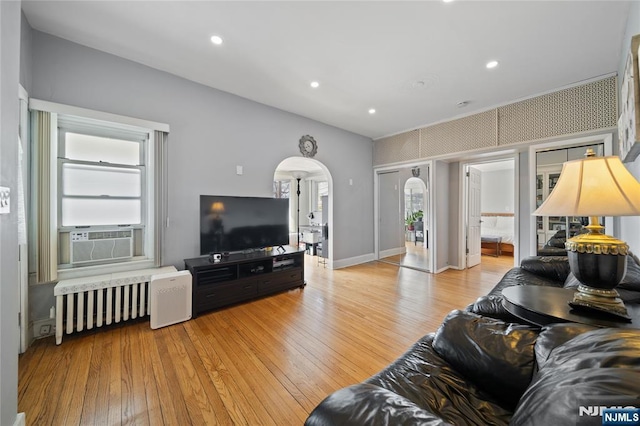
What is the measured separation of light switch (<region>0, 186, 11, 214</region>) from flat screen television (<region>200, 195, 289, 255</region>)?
73.2 inches

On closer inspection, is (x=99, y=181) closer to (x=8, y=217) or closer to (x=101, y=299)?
(x=101, y=299)

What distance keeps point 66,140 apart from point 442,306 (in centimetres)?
466

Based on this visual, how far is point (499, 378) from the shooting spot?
1033mm

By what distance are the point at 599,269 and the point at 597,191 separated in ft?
1.19

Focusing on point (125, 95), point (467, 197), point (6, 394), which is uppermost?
point (125, 95)

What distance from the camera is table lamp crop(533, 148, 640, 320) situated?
3.55ft

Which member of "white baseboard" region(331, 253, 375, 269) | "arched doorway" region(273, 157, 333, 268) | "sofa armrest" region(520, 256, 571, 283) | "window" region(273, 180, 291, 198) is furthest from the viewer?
"window" region(273, 180, 291, 198)

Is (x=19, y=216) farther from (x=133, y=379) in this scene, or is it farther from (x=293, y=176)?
(x=293, y=176)

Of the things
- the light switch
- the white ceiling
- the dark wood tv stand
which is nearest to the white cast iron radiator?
the dark wood tv stand

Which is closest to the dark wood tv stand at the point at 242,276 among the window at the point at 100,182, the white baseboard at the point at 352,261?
the window at the point at 100,182

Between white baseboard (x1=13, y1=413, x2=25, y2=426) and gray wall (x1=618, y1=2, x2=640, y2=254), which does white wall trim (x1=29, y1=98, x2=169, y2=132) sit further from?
gray wall (x1=618, y1=2, x2=640, y2=254)

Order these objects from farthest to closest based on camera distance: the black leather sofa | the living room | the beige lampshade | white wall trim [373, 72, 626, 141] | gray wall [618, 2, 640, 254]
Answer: white wall trim [373, 72, 626, 141]
gray wall [618, 2, 640, 254]
the living room
the beige lampshade
the black leather sofa

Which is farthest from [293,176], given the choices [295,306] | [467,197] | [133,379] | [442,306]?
[133,379]

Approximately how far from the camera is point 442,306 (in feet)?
10.2
